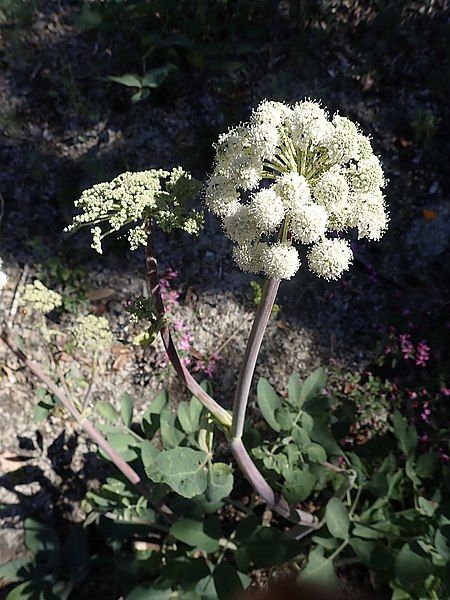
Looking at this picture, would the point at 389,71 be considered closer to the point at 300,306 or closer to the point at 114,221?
the point at 300,306

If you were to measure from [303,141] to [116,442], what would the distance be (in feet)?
5.64

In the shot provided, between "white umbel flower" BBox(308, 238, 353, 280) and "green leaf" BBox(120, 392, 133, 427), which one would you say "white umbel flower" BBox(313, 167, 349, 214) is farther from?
"green leaf" BBox(120, 392, 133, 427)

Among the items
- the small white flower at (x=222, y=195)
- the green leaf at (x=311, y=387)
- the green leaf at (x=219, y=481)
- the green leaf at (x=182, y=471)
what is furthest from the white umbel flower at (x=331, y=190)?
the green leaf at (x=311, y=387)

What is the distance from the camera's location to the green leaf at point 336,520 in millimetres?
2195

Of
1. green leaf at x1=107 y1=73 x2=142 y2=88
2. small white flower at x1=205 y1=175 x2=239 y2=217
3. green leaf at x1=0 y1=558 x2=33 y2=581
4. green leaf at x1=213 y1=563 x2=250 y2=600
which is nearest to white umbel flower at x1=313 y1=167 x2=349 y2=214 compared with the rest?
small white flower at x1=205 y1=175 x2=239 y2=217

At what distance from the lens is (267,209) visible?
132cm

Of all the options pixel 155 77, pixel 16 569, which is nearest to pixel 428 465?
pixel 16 569

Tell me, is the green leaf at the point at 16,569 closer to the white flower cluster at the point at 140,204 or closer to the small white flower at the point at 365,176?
the white flower cluster at the point at 140,204

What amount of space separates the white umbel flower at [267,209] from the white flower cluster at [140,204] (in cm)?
24

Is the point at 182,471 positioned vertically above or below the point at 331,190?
below

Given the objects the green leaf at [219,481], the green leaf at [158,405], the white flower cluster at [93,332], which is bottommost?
the green leaf at [219,481]

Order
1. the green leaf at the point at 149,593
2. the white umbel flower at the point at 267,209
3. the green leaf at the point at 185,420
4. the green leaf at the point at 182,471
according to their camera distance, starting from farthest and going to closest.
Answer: the green leaf at the point at 185,420
the green leaf at the point at 149,593
the green leaf at the point at 182,471
the white umbel flower at the point at 267,209

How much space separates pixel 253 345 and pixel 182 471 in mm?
643

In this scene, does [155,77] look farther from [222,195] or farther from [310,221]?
[310,221]
